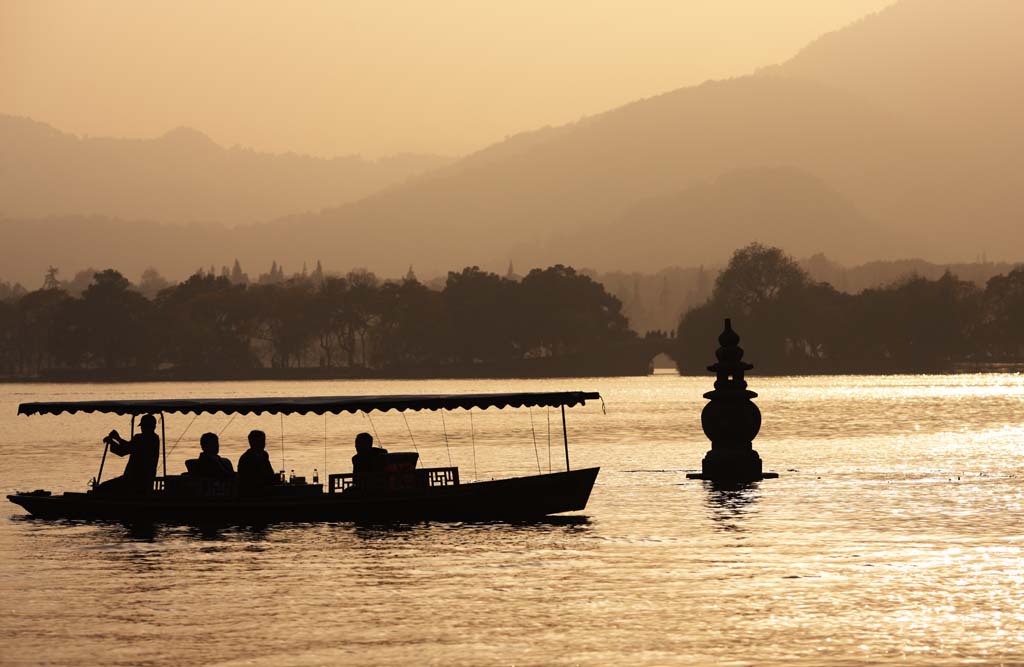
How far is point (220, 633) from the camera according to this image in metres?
26.9

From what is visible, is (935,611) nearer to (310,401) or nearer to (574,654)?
(574,654)

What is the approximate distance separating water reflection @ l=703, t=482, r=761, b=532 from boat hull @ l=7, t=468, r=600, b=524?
4.30 m

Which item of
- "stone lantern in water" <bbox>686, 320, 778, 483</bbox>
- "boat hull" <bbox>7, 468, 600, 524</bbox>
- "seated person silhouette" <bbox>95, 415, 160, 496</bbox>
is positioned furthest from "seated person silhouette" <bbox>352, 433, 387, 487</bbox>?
"stone lantern in water" <bbox>686, 320, 778, 483</bbox>

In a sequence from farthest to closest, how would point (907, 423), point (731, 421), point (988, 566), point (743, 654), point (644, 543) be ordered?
point (907, 423), point (731, 421), point (644, 543), point (988, 566), point (743, 654)

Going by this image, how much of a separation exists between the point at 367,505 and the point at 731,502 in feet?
40.6

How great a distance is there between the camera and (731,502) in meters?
48.8

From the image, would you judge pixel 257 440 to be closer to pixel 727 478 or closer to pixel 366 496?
pixel 366 496

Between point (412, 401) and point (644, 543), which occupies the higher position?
point (412, 401)

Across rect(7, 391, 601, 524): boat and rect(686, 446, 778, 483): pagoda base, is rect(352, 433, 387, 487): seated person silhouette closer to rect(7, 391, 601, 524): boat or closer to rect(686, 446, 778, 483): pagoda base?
rect(7, 391, 601, 524): boat

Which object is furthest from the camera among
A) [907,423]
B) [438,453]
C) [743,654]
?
[907,423]

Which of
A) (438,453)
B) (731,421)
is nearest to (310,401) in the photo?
(731,421)

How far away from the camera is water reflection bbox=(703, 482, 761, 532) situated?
43.2 m

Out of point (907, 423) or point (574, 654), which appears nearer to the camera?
point (574, 654)

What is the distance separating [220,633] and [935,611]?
1239 centimetres
